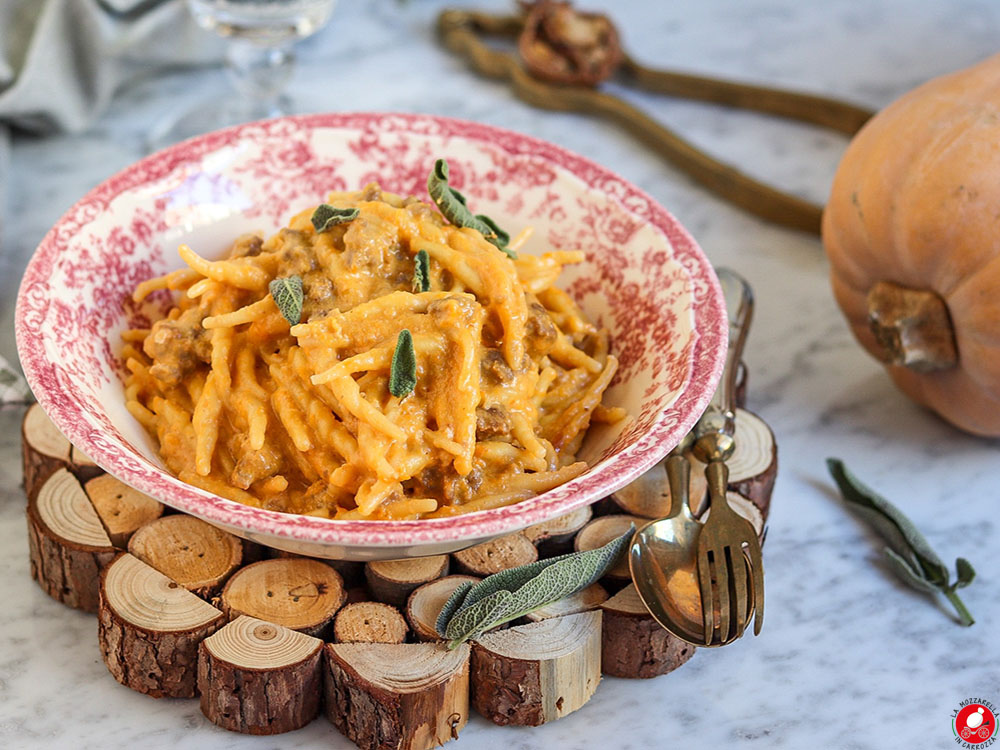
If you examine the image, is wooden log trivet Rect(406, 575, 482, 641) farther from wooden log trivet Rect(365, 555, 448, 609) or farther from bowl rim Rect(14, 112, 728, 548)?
bowl rim Rect(14, 112, 728, 548)

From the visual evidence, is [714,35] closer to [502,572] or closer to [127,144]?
[127,144]

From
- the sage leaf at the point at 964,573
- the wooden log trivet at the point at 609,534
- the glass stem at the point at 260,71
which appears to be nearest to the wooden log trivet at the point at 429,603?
the wooden log trivet at the point at 609,534

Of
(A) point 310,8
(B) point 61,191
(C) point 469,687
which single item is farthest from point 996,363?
(B) point 61,191

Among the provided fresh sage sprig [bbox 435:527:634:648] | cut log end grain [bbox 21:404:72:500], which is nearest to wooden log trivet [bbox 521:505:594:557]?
fresh sage sprig [bbox 435:527:634:648]

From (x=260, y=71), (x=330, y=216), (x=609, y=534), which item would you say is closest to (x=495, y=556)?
(x=609, y=534)

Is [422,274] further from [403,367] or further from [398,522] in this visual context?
[398,522]
